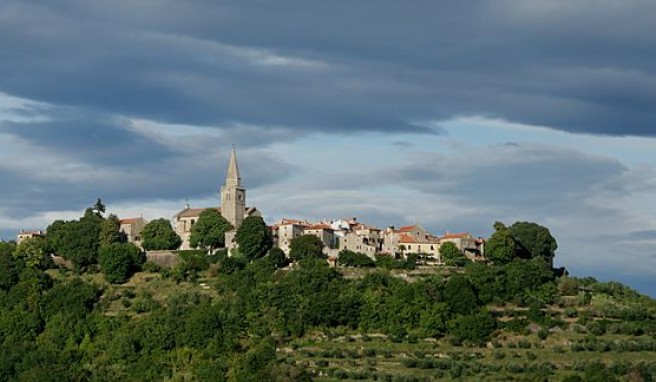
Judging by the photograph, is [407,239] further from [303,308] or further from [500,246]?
[303,308]

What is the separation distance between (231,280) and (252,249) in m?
6.81

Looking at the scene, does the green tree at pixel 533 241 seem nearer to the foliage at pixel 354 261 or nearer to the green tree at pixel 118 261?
the foliage at pixel 354 261

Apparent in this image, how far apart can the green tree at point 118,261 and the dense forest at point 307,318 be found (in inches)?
4.8

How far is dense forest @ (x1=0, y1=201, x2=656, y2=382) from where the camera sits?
3039 inches

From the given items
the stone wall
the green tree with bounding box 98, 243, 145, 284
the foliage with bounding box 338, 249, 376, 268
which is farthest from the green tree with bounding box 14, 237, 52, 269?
the foliage with bounding box 338, 249, 376, 268

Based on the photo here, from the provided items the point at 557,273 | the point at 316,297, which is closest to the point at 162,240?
the point at 316,297

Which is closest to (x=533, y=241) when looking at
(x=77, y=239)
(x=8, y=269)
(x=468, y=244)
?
(x=468, y=244)

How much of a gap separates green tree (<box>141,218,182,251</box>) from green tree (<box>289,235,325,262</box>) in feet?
35.0

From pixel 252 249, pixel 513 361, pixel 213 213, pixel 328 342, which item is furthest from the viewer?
pixel 213 213

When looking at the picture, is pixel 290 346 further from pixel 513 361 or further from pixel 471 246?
pixel 471 246

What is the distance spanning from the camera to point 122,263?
96312 millimetres

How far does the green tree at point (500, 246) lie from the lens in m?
97.5

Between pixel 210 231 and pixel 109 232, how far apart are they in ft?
24.5

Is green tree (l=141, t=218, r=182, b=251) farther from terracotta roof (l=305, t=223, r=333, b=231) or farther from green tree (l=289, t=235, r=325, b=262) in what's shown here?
green tree (l=289, t=235, r=325, b=262)
